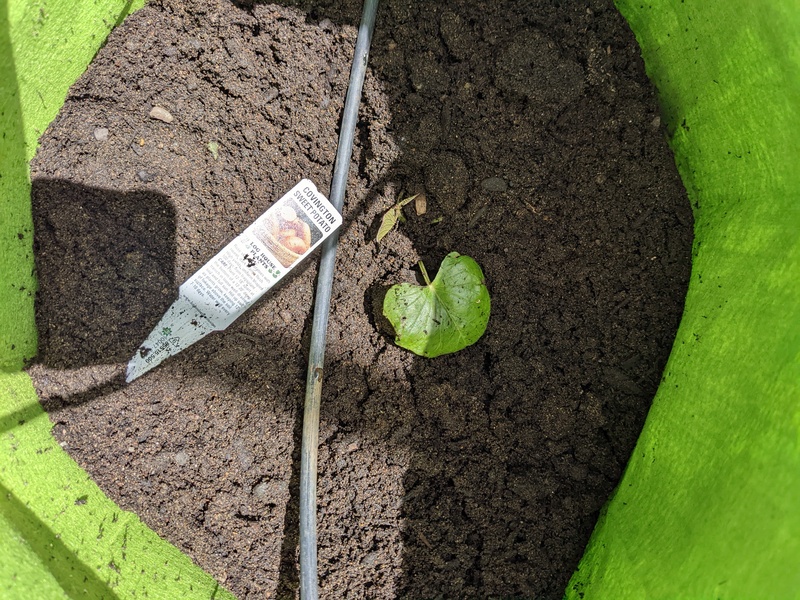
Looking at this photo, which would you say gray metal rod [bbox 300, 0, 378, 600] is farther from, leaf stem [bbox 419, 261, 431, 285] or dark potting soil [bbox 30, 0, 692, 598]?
leaf stem [bbox 419, 261, 431, 285]

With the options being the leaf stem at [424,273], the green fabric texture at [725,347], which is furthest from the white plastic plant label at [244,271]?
the green fabric texture at [725,347]

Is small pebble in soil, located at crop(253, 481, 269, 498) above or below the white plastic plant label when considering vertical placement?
below

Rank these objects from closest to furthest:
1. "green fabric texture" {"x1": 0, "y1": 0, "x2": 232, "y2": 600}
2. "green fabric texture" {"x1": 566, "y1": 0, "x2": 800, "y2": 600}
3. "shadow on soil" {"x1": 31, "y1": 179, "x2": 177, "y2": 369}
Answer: "green fabric texture" {"x1": 566, "y1": 0, "x2": 800, "y2": 600}, "green fabric texture" {"x1": 0, "y1": 0, "x2": 232, "y2": 600}, "shadow on soil" {"x1": 31, "y1": 179, "x2": 177, "y2": 369}

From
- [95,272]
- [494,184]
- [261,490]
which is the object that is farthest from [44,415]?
[494,184]

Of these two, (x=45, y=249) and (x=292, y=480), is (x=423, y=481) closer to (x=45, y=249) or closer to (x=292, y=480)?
(x=292, y=480)

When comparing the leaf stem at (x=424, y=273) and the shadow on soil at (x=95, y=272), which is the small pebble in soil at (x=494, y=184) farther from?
the shadow on soil at (x=95, y=272)

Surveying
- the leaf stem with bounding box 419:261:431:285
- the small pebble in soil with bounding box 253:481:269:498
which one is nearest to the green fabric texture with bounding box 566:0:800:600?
the leaf stem with bounding box 419:261:431:285

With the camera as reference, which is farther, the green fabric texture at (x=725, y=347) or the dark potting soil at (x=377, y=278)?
the dark potting soil at (x=377, y=278)

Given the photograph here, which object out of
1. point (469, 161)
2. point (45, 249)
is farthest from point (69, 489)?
point (469, 161)

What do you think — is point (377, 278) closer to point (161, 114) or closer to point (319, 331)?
point (319, 331)
